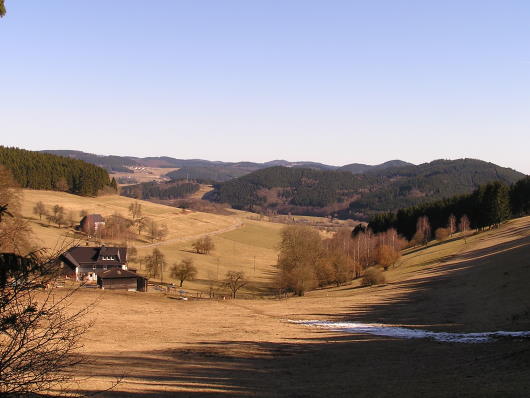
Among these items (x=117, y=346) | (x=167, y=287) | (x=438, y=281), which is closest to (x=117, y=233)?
(x=167, y=287)

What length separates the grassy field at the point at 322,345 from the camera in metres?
18.9

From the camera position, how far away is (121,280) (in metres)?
75.6

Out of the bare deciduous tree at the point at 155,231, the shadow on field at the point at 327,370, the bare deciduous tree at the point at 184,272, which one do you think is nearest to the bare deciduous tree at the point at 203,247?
the bare deciduous tree at the point at 155,231

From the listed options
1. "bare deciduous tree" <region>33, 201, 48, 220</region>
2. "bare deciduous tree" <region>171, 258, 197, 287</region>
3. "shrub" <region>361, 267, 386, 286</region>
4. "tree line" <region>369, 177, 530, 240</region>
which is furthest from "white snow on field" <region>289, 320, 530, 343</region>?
"bare deciduous tree" <region>33, 201, 48, 220</region>

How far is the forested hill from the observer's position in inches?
5369

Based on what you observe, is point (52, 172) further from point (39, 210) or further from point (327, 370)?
point (327, 370)

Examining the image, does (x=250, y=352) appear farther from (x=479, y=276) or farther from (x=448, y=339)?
(x=479, y=276)

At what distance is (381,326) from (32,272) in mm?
31705

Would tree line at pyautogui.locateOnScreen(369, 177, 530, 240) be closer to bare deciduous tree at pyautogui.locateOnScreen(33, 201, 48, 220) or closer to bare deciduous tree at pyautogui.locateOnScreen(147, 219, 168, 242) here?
bare deciduous tree at pyautogui.locateOnScreen(147, 219, 168, 242)

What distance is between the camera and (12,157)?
136m

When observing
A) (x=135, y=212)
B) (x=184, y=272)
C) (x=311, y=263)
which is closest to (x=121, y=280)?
(x=184, y=272)

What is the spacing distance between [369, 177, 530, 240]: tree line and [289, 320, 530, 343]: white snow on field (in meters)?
74.0

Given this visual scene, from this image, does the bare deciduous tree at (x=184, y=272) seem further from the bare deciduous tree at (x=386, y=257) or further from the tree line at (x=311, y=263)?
the bare deciduous tree at (x=386, y=257)

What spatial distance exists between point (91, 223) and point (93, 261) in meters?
26.4
